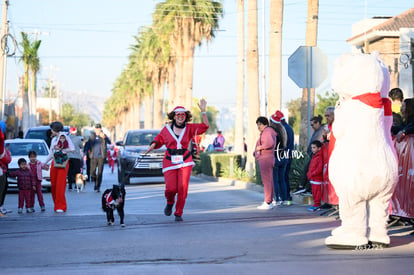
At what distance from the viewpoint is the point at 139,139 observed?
2680 centimetres

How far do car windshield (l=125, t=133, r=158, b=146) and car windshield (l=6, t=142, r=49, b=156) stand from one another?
12.7 feet

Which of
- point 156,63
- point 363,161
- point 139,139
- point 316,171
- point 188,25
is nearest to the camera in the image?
point 363,161

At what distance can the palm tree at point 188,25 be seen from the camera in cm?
4572

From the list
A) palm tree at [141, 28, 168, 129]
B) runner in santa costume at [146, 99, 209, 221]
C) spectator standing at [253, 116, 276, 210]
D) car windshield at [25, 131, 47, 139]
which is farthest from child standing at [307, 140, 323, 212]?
palm tree at [141, 28, 168, 129]

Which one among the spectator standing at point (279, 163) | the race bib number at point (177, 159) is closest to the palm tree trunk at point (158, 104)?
the spectator standing at point (279, 163)

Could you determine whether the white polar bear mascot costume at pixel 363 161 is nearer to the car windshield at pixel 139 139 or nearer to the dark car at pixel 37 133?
the car windshield at pixel 139 139

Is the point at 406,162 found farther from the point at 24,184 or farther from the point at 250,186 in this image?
the point at 250,186

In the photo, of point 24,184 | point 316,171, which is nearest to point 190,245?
point 316,171

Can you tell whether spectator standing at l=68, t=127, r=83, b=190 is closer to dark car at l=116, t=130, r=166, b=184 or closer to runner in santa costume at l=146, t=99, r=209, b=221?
dark car at l=116, t=130, r=166, b=184

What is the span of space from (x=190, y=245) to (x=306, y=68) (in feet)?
28.5

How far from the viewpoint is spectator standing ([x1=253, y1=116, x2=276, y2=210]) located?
1535 cm

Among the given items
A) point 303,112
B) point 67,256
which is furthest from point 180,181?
point 303,112

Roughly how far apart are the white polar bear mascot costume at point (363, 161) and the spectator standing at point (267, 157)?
6492mm

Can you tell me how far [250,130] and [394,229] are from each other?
18.5 m
